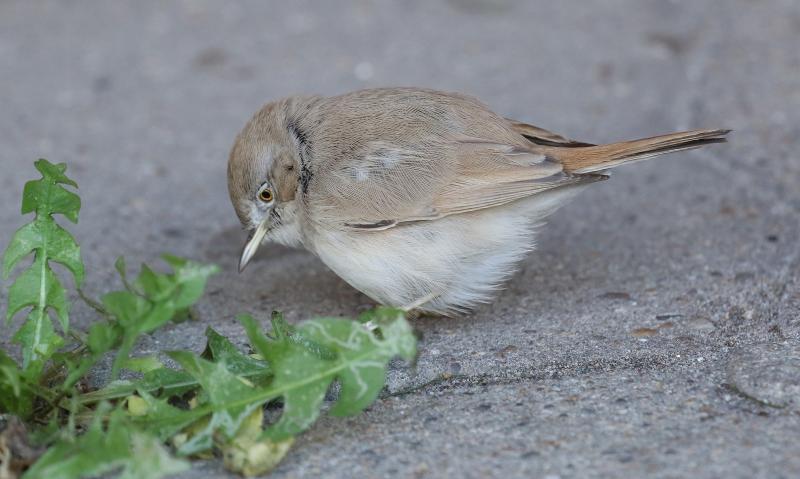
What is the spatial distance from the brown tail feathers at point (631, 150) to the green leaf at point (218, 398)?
66.1 inches

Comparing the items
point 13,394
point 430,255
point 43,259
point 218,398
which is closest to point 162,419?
point 218,398

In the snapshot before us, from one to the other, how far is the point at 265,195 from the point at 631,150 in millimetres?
1521

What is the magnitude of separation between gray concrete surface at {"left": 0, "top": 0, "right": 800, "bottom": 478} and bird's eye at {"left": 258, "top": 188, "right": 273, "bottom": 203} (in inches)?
19.4

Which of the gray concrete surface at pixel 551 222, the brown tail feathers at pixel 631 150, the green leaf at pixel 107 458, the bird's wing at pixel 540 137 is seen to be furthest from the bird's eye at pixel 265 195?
the green leaf at pixel 107 458

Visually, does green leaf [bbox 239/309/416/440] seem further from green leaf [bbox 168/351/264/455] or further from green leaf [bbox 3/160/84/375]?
green leaf [bbox 3/160/84/375]

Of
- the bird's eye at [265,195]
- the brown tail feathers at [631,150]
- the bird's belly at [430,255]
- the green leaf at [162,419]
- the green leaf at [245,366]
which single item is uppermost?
the brown tail feathers at [631,150]

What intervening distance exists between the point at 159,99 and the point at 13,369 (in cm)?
399

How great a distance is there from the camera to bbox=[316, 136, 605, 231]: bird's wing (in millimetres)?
3918

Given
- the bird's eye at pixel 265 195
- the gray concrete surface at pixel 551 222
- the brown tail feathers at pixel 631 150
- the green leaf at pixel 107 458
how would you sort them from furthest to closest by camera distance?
the bird's eye at pixel 265 195
the brown tail feathers at pixel 631 150
the gray concrete surface at pixel 551 222
the green leaf at pixel 107 458

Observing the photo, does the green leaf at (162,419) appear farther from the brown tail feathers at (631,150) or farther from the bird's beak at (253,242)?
the brown tail feathers at (631,150)

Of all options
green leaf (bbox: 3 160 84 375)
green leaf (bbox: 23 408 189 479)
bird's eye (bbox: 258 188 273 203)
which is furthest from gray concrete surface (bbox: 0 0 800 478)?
green leaf (bbox: 3 160 84 375)

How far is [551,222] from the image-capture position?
17.2 feet

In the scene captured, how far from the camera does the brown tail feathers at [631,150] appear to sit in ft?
12.8

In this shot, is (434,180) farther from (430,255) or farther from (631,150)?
(631,150)
